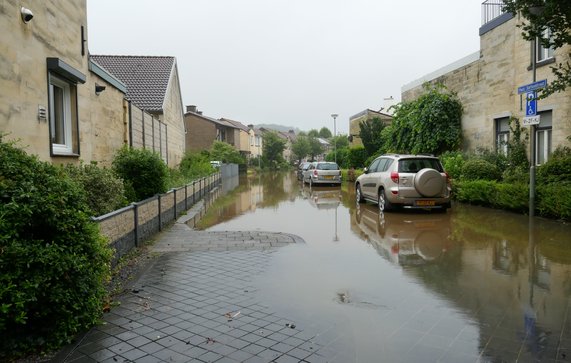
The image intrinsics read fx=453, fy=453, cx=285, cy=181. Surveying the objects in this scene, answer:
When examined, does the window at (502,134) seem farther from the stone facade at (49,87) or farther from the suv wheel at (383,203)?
the stone facade at (49,87)

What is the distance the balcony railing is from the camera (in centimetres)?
1783

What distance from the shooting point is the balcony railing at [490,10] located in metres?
Answer: 17.8

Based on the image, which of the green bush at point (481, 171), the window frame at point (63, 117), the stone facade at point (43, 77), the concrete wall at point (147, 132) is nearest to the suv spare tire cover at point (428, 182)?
the green bush at point (481, 171)

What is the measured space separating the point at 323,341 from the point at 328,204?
42.1ft

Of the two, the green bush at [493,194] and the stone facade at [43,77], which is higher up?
the stone facade at [43,77]

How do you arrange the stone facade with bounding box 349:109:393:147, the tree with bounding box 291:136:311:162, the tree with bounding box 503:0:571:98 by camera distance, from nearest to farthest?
the tree with bounding box 503:0:571:98
the stone facade with bounding box 349:109:393:147
the tree with bounding box 291:136:311:162

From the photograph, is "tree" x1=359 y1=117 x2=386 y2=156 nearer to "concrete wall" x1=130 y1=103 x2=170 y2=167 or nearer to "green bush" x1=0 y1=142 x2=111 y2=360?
"concrete wall" x1=130 y1=103 x2=170 y2=167

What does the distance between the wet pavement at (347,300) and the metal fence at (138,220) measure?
0.46 m

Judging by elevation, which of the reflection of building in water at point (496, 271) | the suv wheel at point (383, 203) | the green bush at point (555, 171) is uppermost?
the green bush at point (555, 171)

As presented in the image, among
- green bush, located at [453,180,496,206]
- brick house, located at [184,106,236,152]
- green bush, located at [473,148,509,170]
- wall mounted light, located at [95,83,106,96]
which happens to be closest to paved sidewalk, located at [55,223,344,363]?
wall mounted light, located at [95,83,106,96]

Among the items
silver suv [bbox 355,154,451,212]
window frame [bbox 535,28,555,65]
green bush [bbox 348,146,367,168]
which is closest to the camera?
silver suv [bbox 355,154,451,212]

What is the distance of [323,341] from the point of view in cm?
407

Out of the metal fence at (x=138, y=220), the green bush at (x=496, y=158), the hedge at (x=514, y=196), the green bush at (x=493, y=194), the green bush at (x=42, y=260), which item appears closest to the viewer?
the green bush at (x=42, y=260)

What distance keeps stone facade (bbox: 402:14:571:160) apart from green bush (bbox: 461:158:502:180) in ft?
5.97
